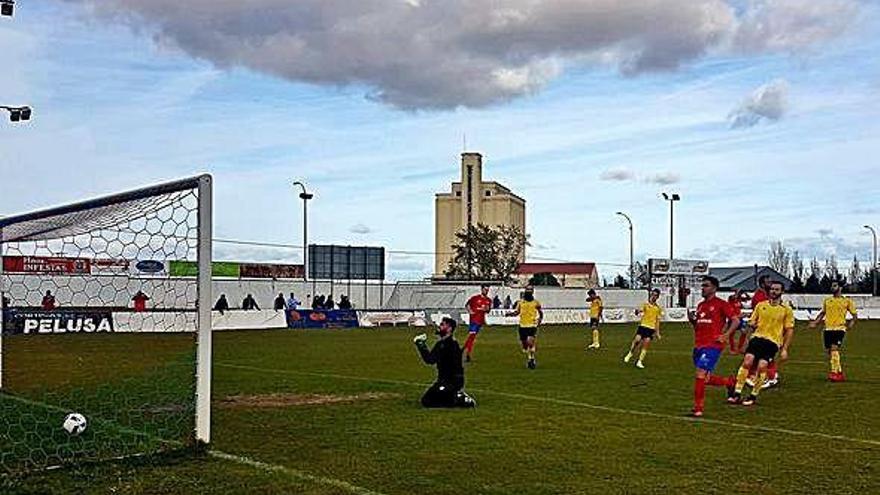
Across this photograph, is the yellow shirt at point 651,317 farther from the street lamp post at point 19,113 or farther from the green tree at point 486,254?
the green tree at point 486,254

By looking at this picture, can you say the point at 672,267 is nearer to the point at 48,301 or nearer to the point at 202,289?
the point at 48,301

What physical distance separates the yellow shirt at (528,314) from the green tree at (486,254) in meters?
72.8

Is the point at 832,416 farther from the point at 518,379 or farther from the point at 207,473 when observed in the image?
the point at 207,473

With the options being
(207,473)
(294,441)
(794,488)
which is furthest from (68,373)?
(794,488)

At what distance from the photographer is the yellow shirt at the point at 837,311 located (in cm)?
2089

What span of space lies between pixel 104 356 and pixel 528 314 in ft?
36.5

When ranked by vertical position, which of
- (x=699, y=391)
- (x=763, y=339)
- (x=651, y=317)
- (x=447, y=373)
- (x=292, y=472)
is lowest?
(x=292, y=472)

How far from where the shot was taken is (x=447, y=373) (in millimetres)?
15383

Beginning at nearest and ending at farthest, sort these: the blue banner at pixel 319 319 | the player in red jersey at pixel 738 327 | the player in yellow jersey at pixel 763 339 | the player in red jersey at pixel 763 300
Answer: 1. the player in red jersey at pixel 738 327
2. the player in yellow jersey at pixel 763 339
3. the player in red jersey at pixel 763 300
4. the blue banner at pixel 319 319

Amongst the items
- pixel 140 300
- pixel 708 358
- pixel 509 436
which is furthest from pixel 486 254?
pixel 509 436

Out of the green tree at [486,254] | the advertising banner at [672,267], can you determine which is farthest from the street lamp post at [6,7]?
the green tree at [486,254]

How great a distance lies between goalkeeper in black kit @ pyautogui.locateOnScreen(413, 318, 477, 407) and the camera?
15328 millimetres

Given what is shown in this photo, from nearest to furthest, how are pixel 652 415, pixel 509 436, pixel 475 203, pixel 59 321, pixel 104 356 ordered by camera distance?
1. pixel 509 436
2. pixel 652 415
3. pixel 104 356
4. pixel 59 321
5. pixel 475 203

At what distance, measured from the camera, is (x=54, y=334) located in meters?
32.8
